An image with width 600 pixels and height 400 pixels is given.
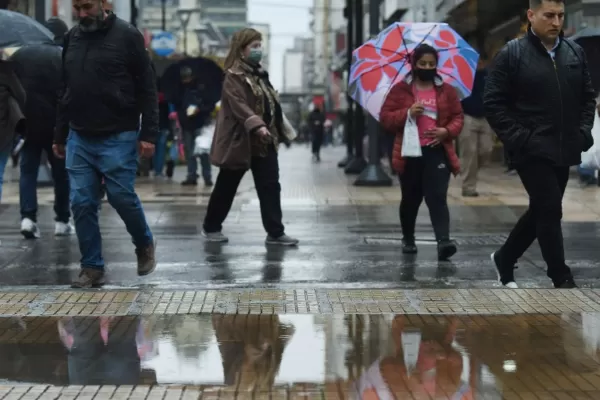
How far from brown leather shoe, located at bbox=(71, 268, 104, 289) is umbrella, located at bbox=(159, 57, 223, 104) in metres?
11.3

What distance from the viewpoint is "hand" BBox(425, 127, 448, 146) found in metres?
9.03

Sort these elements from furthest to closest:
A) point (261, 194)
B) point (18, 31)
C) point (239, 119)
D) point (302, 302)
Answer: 1. point (261, 194)
2. point (239, 119)
3. point (18, 31)
4. point (302, 302)

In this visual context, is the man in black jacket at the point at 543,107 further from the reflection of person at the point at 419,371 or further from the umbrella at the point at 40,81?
the umbrella at the point at 40,81

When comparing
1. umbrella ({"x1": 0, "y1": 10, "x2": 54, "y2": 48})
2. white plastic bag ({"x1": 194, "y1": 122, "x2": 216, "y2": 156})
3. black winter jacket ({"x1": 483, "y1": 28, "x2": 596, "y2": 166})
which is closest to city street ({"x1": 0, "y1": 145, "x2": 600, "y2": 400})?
black winter jacket ({"x1": 483, "y1": 28, "x2": 596, "y2": 166})

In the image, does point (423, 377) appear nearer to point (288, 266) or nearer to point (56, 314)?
point (56, 314)

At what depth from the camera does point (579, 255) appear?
9.23 meters

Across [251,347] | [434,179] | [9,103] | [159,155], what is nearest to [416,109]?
[434,179]

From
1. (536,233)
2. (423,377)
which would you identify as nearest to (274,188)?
→ (536,233)

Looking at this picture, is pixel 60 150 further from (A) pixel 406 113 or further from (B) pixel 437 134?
(B) pixel 437 134

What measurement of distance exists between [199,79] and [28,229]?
8947mm

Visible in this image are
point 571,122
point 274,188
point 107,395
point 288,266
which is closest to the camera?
point 107,395

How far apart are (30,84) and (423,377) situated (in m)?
6.40

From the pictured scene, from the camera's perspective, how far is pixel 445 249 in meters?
8.91

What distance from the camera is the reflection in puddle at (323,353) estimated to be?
4918 millimetres
